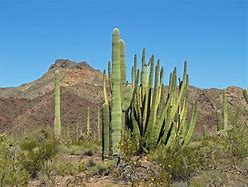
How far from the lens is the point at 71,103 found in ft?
175

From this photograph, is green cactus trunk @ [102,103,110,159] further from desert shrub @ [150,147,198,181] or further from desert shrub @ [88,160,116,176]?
desert shrub @ [150,147,198,181]

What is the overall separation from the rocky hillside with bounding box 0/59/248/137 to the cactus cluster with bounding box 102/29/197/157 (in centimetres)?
2911

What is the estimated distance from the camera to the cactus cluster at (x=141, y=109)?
13.3 metres

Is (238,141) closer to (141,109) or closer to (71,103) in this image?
(141,109)

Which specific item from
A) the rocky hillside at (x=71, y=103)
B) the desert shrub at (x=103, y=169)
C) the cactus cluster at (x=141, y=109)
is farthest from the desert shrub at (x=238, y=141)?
the rocky hillside at (x=71, y=103)

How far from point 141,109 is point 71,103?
1557 inches

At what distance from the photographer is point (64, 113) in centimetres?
5050

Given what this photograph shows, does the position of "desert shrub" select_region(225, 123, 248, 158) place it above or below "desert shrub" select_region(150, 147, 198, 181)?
A: above

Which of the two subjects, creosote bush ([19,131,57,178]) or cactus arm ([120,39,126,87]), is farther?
cactus arm ([120,39,126,87])

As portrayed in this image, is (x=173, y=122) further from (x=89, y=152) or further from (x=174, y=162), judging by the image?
(x=89, y=152)

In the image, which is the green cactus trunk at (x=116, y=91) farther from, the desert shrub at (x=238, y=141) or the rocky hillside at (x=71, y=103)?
the rocky hillside at (x=71, y=103)

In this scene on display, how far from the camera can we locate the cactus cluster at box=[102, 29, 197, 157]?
1333cm

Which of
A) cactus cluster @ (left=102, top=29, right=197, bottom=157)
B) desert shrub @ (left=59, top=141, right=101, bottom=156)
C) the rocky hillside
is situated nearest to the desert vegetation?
cactus cluster @ (left=102, top=29, right=197, bottom=157)

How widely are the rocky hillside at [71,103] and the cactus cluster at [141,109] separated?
29.1 metres
